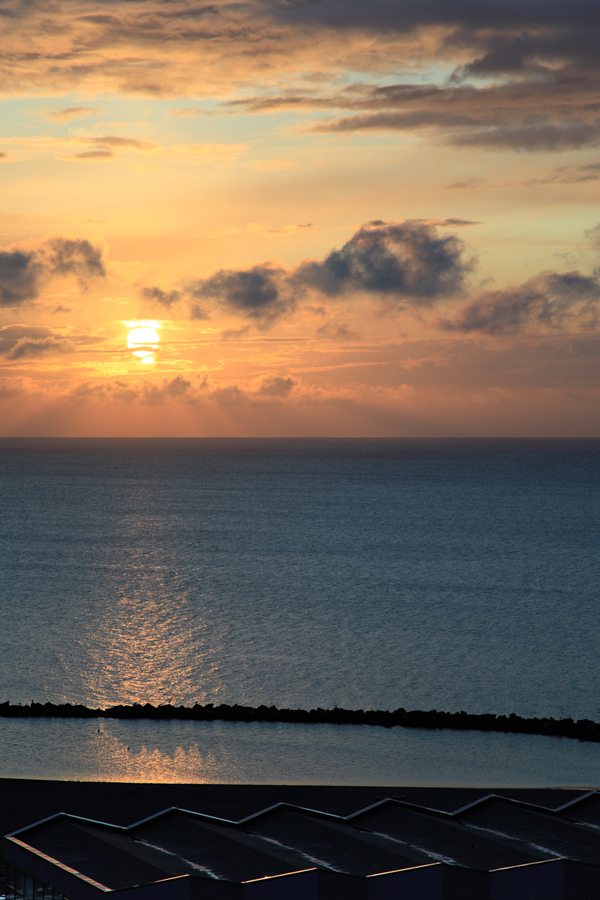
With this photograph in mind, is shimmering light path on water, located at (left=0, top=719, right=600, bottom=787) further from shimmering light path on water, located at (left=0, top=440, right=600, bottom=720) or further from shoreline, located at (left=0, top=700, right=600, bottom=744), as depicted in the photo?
shimmering light path on water, located at (left=0, top=440, right=600, bottom=720)

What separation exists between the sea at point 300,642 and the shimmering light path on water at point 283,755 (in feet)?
0.41

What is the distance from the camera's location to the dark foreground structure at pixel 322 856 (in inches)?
633

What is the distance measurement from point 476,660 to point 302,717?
633 inches

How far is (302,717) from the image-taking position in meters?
37.9

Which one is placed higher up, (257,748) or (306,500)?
(306,500)

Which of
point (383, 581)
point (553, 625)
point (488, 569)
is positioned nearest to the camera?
point (553, 625)

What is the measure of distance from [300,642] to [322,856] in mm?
36920

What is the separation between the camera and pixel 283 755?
1309 inches

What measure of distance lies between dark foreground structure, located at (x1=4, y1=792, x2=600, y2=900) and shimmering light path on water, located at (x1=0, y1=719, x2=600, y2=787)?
1095 cm

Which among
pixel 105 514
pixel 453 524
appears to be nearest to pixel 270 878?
pixel 453 524

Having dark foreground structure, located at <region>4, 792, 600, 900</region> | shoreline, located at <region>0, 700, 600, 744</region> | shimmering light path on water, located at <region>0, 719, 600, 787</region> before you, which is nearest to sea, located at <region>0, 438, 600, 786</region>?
shimmering light path on water, located at <region>0, 719, 600, 787</region>

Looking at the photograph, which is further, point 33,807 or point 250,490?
point 250,490

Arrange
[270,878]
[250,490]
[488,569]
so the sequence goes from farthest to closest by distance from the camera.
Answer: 1. [250,490]
2. [488,569]
3. [270,878]

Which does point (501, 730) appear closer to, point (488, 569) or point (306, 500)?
point (488, 569)
